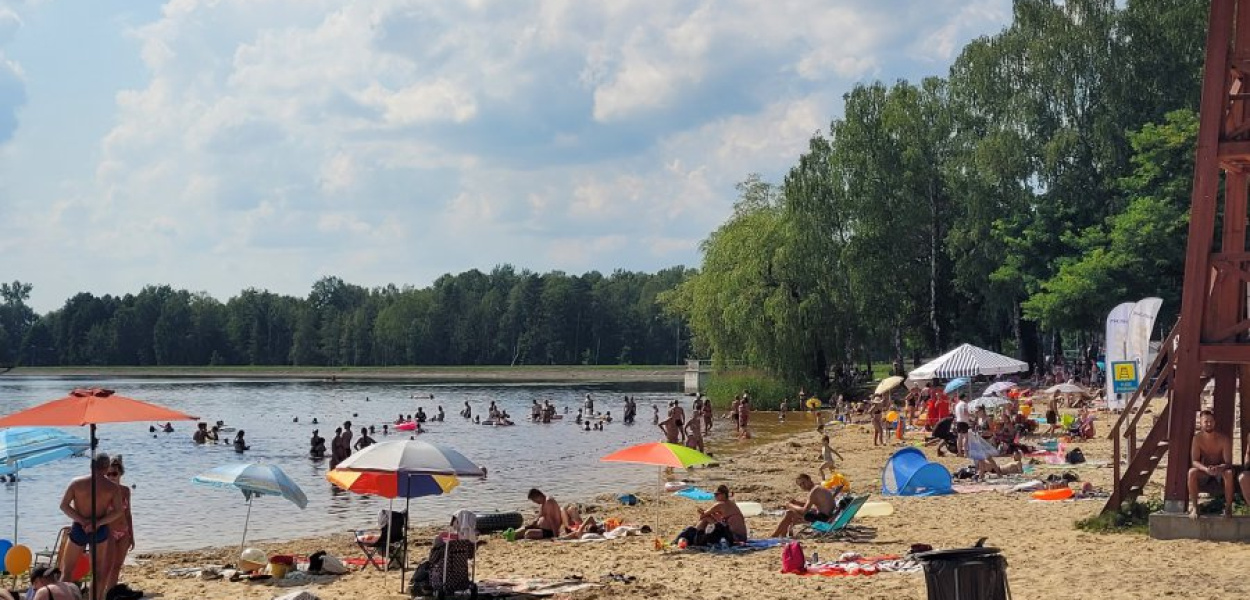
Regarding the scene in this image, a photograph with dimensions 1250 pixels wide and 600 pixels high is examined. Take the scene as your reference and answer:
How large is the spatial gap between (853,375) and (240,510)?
107 ft

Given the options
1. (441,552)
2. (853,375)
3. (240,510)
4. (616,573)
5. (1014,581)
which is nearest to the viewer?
(1014,581)

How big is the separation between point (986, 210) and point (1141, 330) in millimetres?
23328

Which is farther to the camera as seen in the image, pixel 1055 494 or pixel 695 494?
pixel 695 494

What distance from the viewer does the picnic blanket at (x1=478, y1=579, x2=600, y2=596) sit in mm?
10961

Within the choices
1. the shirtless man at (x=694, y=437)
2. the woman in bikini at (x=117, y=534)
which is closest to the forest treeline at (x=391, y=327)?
the shirtless man at (x=694, y=437)

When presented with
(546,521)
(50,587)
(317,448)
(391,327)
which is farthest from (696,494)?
(391,327)

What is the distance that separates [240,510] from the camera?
20.2 metres

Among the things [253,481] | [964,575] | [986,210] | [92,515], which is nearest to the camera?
[964,575]

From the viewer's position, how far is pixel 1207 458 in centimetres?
1175

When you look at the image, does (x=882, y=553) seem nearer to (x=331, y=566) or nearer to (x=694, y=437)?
(x=331, y=566)

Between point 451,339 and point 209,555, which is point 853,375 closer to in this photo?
point 209,555

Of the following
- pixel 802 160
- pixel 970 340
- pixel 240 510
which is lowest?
pixel 240 510

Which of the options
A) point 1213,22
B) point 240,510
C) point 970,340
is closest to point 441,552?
point 1213,22

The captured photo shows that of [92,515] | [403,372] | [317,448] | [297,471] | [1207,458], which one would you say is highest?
[403,372]
